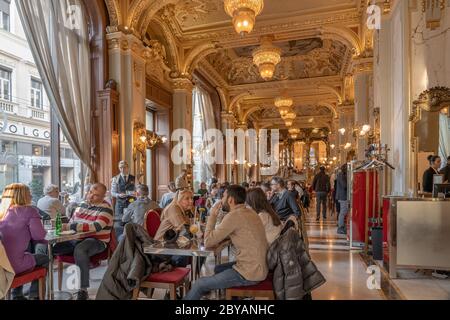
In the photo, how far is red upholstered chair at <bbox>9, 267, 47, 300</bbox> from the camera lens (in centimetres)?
267

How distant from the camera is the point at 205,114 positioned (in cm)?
1393

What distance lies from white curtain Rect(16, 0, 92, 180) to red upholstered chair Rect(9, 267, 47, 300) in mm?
3289

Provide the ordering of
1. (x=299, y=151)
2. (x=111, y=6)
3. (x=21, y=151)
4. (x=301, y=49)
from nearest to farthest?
1. (x=21, y=151)
2. (x=111, y=6)
3. (x=301, y=49)
4. (x=299, y=151)

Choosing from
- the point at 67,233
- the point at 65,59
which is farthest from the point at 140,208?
the point at 65,59

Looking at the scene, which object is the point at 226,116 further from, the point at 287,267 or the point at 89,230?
the point at 287,267

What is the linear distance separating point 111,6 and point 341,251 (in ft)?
22.1

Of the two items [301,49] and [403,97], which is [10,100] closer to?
[403,97]

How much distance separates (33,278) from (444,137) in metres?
5.25

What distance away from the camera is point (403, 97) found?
488 cm

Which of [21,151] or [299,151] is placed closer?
[21,151]

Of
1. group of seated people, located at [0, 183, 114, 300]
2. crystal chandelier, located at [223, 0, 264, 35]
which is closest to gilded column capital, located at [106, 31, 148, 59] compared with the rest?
crystal chandelier, located at [223, 0, 264, 35]

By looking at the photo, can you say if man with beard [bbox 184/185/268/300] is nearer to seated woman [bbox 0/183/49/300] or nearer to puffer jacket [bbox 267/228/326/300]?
puffer jacket [bbox 267/228/326/300]

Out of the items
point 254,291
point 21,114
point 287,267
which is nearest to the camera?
point 287,267
